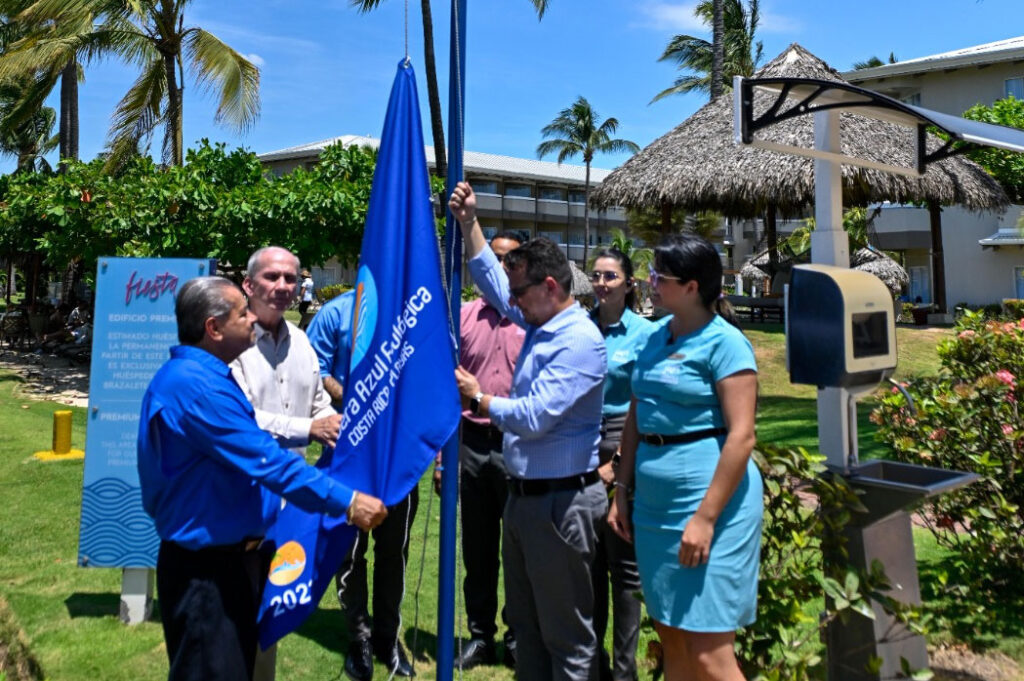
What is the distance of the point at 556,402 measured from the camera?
10.6 ft

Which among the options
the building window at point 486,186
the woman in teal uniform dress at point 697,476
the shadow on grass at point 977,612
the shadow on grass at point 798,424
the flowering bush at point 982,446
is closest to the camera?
the woman in teal uniform dress at point 697,476

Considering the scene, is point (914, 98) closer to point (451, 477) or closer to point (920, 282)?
point (920, 282)

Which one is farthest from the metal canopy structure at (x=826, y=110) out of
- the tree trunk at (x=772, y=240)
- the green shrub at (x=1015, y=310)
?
the tree trunk at (x=772, y=240)

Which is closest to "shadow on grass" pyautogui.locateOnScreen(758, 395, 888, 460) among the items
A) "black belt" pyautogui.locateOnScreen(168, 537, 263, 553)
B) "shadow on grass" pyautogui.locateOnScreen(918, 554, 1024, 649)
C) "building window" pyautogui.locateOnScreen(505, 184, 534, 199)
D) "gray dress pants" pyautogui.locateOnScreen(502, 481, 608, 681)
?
"shadow on grass" pyautogui.locateOnScreen(918, 554, 1024, 649)

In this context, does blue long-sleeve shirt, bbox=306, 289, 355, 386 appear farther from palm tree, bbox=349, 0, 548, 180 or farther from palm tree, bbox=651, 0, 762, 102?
palm tree, bbox=651, 0, 762, 102

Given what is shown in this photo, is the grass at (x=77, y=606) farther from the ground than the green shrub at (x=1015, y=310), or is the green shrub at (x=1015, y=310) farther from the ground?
the green shrub at (x=1015, y=310)

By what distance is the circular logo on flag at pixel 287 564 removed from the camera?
3027mm

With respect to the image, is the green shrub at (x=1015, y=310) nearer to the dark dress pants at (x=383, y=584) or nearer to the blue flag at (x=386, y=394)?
the dark dress pants at (x=383, y=584)

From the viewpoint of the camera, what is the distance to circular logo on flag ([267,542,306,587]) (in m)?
3.03

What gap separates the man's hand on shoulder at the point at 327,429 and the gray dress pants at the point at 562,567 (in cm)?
77

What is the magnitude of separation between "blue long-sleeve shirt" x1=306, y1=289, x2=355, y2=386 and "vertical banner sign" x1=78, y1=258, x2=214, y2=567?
1106 millimetres

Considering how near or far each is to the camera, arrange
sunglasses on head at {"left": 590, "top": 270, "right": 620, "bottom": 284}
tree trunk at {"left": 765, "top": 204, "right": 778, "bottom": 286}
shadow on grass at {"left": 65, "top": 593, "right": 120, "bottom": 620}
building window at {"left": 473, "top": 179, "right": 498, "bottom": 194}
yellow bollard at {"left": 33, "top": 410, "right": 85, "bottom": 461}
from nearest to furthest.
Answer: sunglasses on head at {"left": 590, "top": 270, "right": 620, "bottom": 284} → shadow on grass at {"left": 65, "top": 593, "right": 120, "bottom": 620} → yellow bollard at {"left": 33, "top": 410, "right": 85, "bottom": 461} → tree trunk at {"left": 765, "top": 204, "right": 778, "bottom": 286} → building window at {"left": 473, "top": 179, "right": 498, "bottom": 194}

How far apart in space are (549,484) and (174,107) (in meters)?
16.5

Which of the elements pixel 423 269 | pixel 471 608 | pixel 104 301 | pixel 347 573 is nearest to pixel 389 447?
pixel 423 269
